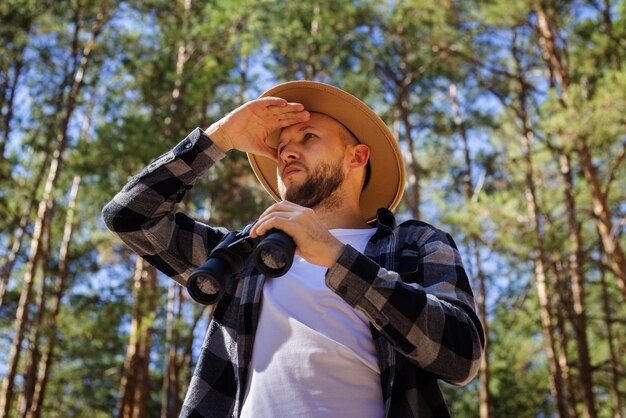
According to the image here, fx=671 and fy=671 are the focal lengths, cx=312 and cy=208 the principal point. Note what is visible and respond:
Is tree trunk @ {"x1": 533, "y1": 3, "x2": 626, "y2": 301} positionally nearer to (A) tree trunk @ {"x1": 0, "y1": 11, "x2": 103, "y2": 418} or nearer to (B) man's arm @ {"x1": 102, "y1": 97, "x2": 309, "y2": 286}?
(A) tree trunk @ {"x1": 0, "y1": 11, "x2": 103, "y2": 418}

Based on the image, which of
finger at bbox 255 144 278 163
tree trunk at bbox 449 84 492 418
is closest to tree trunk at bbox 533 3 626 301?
tree trunk at bbox 449 84 492 418

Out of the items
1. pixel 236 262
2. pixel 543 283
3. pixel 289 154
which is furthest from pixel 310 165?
pixel 543 283

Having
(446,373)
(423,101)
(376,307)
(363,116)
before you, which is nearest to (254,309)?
(376,307)

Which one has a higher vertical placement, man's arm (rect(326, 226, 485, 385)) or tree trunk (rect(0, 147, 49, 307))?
tree trunk (rect(0, 147, 49, 307))

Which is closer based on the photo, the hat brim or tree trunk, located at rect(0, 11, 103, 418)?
the hat brim

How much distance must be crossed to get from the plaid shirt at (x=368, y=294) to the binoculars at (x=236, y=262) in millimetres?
150

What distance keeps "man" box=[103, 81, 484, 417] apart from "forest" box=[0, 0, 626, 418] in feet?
22.6

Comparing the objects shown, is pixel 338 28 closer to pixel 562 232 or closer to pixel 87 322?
pixel 562 232

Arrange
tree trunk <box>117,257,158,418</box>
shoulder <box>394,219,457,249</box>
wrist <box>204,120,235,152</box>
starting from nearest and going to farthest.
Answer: shoulder <box>394,219,457,249</box>
wrist <box>204,120,235,152</box>
tree trunk <box>117,257,158,418</box>

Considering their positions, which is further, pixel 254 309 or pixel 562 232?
pixel 562 232

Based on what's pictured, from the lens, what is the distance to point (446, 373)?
5.19 feet

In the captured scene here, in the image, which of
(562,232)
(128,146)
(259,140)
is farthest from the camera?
(562,232)

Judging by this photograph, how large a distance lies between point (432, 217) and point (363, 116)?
46.7 feet

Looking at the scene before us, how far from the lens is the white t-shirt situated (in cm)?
159
